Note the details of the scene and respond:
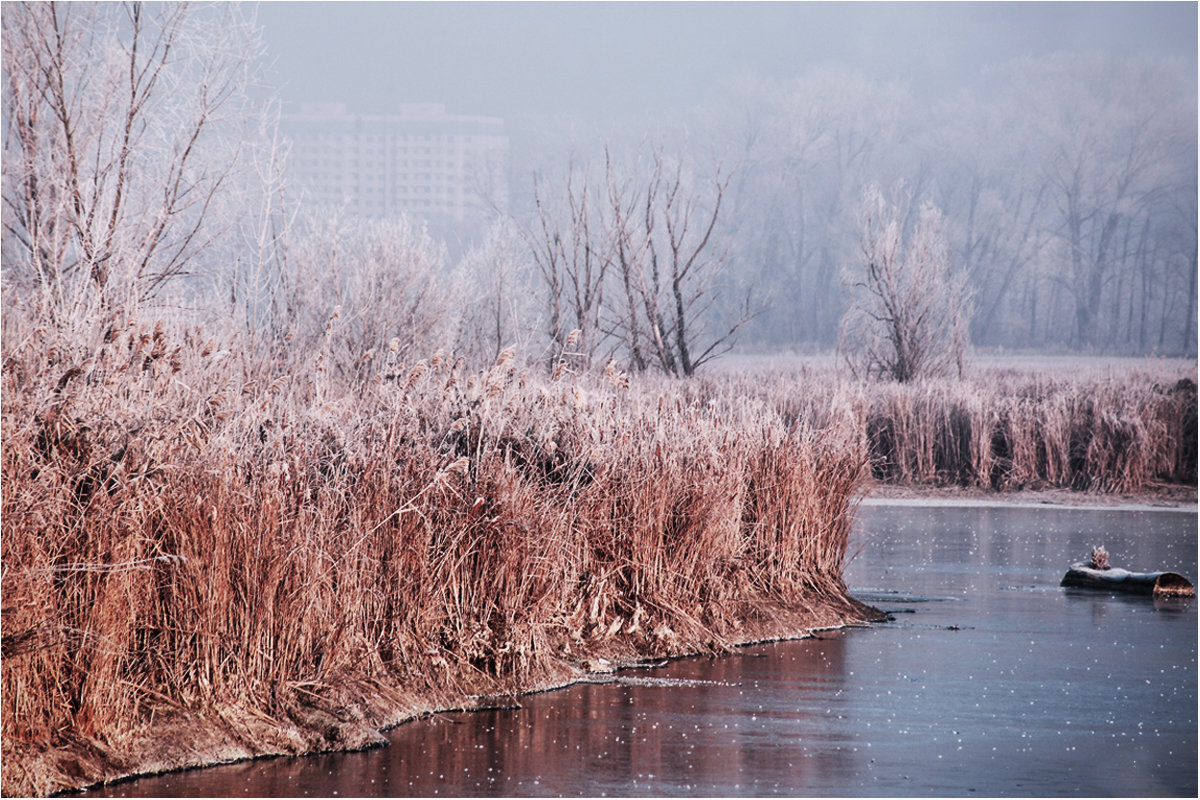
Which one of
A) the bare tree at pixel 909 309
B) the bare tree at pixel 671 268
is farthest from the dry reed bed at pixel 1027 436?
the bare tree at pixel 909 309

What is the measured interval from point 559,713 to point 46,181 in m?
7.60

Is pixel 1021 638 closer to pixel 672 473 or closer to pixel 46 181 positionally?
pixel 672 473

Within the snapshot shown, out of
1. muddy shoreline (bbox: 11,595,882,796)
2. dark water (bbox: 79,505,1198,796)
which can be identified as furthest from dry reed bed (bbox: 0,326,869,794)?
dark water (bbox: 79,505,1198,796)

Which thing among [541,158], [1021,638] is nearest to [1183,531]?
[1021,638]

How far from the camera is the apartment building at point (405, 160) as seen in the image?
6341 centimetres

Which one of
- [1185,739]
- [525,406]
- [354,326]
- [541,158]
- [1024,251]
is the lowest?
[1185,739]

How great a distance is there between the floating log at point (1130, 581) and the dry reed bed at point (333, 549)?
2387 millimetres

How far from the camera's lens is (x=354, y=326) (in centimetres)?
1852

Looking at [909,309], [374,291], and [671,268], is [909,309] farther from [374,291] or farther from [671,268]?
[671,268]

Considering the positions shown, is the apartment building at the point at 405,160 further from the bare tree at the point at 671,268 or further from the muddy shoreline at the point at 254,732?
the muddy shoreline at the point at 254,732

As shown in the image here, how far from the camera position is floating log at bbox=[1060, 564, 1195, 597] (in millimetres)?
10188

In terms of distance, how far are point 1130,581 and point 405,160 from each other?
56.9 meters

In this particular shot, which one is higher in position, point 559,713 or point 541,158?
point 541,158

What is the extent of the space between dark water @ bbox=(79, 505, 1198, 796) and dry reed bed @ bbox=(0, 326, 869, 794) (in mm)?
287
